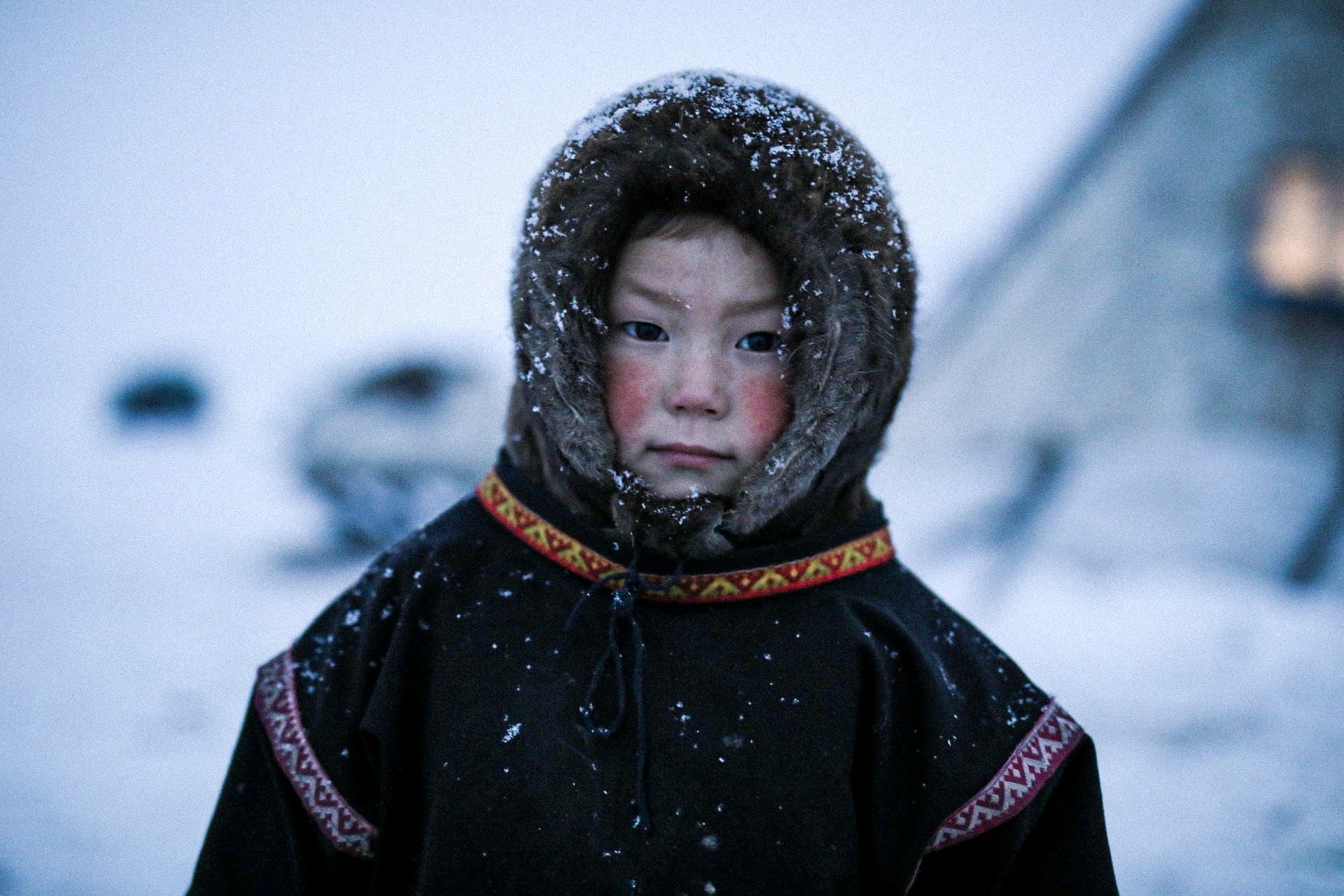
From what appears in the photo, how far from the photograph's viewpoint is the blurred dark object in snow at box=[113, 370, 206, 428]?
177 cm

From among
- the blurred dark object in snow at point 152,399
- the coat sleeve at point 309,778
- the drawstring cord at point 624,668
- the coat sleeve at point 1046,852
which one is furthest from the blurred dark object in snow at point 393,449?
the coat sleeve at point 1046,852

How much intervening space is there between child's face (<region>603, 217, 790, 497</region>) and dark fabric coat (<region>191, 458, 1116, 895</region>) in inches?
4.8

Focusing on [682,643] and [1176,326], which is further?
[1176,326]

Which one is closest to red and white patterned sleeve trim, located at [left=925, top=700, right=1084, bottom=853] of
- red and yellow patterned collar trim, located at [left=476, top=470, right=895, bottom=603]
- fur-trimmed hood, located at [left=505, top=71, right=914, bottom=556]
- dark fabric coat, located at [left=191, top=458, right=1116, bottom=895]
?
dark fabric coat, located at [left=191, top=458, right=1116, bottom=895]

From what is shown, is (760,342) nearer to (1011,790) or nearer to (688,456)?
(688,456)

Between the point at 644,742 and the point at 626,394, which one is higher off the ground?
the point at 626,394

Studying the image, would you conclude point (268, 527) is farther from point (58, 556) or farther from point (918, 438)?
point (918, 438)

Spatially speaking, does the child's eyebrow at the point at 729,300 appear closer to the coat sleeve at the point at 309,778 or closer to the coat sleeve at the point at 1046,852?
the coat sleeve at the point at 309,778

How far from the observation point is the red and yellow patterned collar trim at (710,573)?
859mm

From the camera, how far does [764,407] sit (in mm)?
802

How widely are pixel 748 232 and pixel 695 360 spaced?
14 cm

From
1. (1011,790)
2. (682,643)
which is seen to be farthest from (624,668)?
(1011,790)

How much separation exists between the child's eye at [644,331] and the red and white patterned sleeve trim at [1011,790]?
561mm

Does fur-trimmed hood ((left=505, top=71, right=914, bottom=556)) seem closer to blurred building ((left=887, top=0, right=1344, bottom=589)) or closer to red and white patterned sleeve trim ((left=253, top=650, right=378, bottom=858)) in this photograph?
red and white patterned sleeve trim ((left=253, top=650, right=378, bottom=858))
